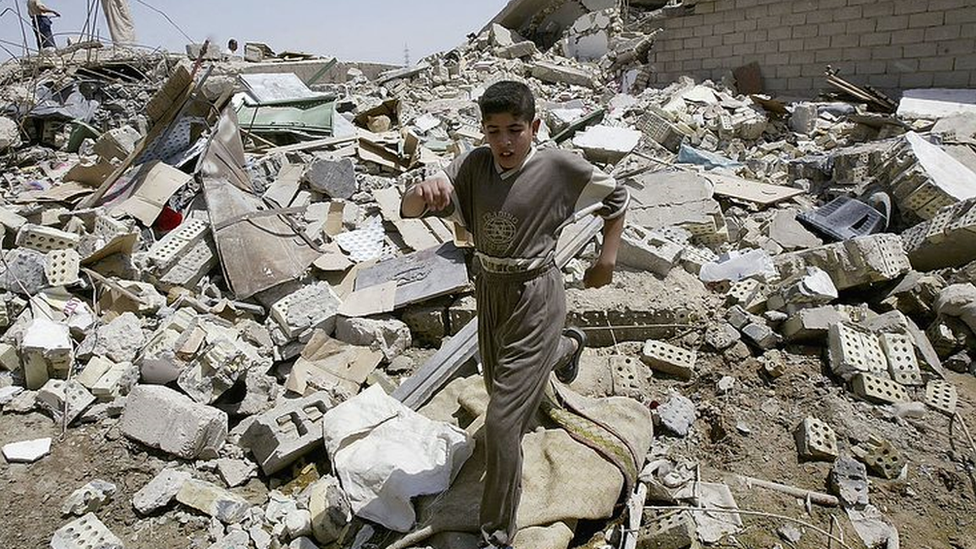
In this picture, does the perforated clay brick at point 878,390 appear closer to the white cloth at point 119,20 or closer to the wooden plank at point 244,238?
the wooden plank at point 244,238

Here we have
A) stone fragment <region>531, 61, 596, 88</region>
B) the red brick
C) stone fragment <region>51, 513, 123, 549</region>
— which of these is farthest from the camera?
stone fragment <region>531, 61, 596, 88</region>

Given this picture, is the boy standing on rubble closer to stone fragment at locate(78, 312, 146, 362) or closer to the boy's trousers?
the boy's trousers

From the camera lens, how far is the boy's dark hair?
6.91ft

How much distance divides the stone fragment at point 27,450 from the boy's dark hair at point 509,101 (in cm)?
318

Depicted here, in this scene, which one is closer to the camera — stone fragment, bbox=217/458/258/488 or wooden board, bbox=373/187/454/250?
stone fragment, bbox=217/458/258/488

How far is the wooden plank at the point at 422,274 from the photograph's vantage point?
4.41m

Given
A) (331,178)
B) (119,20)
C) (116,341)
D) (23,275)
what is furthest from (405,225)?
(119,20)

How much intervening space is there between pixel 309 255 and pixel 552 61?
1101 cm

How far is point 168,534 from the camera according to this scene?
117 inches

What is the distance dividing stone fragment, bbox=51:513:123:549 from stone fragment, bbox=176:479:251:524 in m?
0.34

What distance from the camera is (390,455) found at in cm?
299

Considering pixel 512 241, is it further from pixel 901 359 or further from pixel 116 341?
pixel 116 341

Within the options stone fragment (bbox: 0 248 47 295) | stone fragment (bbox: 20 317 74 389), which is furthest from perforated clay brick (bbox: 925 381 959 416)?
stone fragment (bbox: 0 248 47 295)

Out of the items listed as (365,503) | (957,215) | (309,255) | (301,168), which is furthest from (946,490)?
(301,168)
